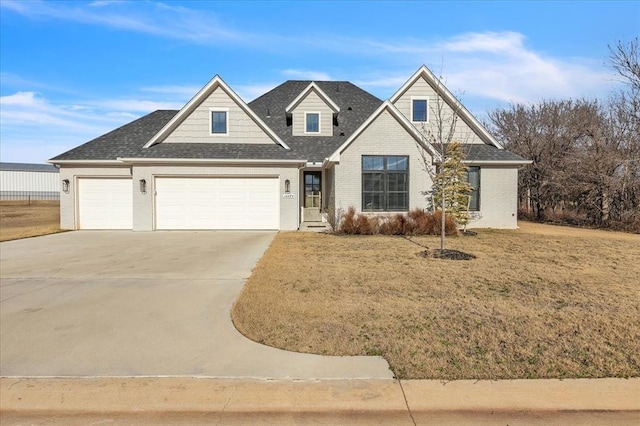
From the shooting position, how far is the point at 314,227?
19.5m

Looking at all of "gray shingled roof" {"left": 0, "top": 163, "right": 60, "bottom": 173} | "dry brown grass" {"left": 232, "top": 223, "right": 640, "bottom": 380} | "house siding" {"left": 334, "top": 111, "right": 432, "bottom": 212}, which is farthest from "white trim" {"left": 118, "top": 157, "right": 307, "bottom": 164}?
"gray shingled roof" {"left": 0, "top": 163, "right": 60, "bottom": 173}

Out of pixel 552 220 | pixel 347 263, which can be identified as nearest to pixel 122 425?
pixel 347 263

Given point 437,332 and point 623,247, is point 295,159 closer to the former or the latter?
point 623,247

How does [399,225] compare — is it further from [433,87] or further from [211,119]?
[211,119]

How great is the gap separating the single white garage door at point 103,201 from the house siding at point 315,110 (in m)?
8.92

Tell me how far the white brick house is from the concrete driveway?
6.70m

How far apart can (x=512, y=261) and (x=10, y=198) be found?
7370 cm

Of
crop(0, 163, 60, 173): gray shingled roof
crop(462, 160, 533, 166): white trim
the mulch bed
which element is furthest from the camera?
crop(0, 163, 60, 173): gray shingled roof

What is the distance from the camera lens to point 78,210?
18.9m

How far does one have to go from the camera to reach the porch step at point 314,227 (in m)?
18.5

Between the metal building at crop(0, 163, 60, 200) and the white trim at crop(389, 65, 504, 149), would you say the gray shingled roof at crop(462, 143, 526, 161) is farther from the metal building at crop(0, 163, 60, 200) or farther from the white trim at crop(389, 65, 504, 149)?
the metal building at crop(0, 163, 60, 200)

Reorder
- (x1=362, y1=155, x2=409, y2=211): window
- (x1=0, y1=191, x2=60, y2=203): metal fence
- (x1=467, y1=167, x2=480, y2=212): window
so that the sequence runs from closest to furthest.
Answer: (x1=362, y1=155, x2=409, y2=211): window, (x1=467, y1=167, x2=480, y2=212): window, (x1=0, y1=191, x2=60, y2=203): metal fence

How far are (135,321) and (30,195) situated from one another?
7198 cm

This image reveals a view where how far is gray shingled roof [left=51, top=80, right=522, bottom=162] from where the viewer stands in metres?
18.3
